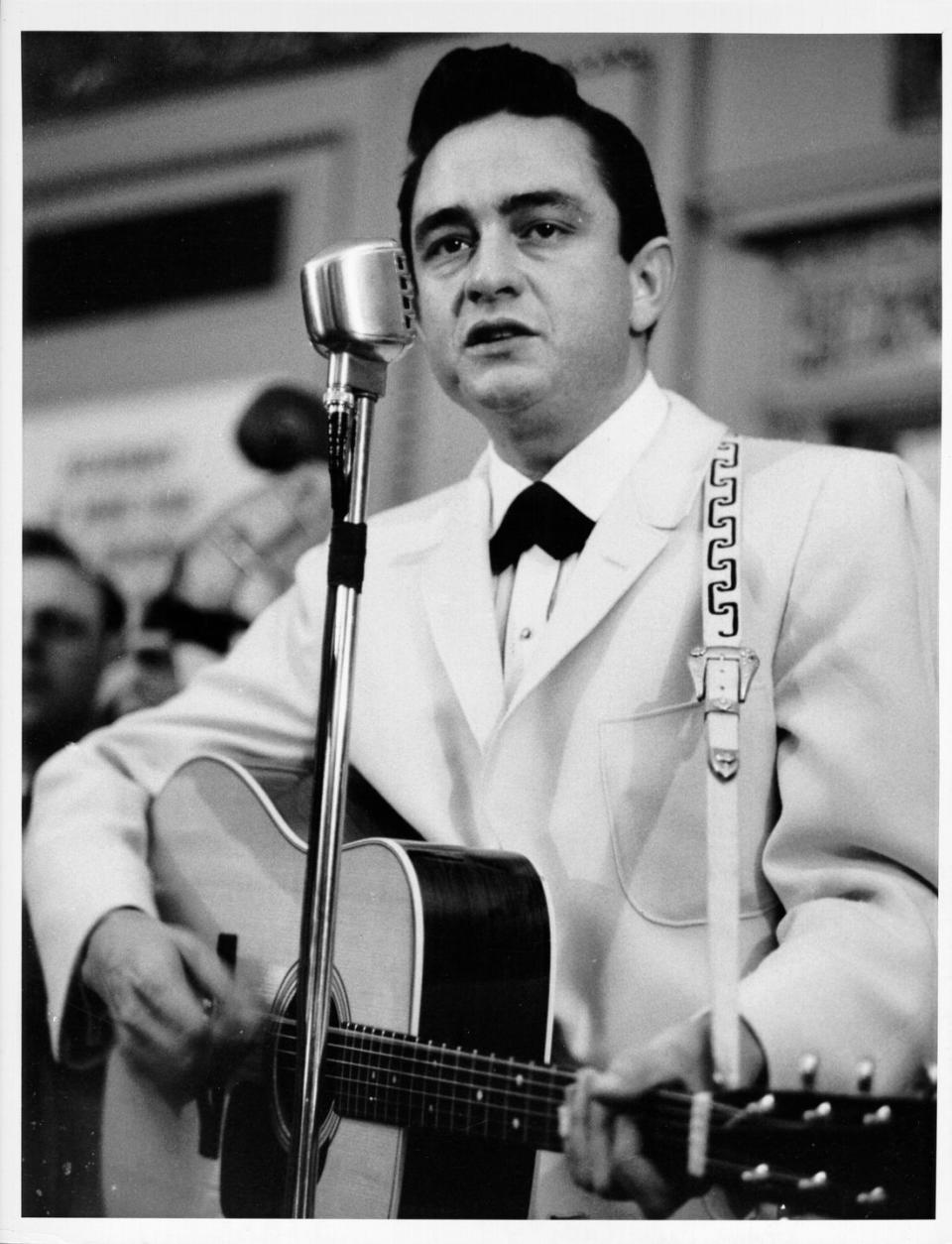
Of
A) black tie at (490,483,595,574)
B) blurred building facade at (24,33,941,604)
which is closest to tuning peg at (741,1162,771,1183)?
black tie at (490,483,595,574)

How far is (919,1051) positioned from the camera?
2.24 metres

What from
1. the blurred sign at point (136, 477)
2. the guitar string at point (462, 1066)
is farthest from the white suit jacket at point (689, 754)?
the blurred sign at point (136, 477)

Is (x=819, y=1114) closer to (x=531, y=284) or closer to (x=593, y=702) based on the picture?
(x=593, y=702)

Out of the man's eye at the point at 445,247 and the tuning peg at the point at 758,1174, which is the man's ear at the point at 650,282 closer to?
the man's eye at the point at 445,247

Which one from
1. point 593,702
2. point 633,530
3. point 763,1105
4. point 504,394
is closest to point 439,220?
point 504,394

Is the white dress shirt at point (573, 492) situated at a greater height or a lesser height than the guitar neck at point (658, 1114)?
greater

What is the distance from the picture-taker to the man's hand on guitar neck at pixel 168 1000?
2.35 m

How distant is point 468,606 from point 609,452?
29 cm

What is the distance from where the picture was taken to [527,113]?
2.43 metres

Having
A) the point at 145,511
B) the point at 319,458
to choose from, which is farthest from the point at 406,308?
the point at 145,511

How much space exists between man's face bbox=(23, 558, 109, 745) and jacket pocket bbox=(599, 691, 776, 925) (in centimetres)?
78

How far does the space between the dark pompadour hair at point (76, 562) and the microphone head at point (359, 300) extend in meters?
0.56

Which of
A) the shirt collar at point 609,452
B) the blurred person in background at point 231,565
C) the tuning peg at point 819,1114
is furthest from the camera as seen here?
the blurred person in background at point 231,565

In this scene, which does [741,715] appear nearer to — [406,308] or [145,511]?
[406,308]
